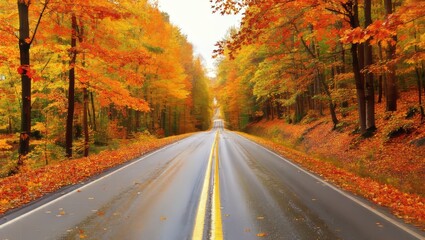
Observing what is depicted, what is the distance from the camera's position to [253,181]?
1040cm

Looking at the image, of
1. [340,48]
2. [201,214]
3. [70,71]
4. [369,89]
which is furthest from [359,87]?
[70,71]

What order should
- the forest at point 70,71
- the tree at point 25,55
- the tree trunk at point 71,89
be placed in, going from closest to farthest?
the tree at point 25,55, the forest at point 70,71, the tree trunk at point 71,89

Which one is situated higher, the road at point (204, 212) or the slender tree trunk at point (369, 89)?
the slender tree trunk at point (369, 89)

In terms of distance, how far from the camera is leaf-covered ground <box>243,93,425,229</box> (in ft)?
28.0

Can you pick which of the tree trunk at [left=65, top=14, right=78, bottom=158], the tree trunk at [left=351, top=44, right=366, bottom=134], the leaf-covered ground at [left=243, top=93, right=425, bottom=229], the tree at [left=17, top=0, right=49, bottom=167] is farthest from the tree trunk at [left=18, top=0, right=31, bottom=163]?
the tree trunk at [left=351, top=44, right=366, bottom=134]

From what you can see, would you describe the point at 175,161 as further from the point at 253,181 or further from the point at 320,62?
the point at 320,62

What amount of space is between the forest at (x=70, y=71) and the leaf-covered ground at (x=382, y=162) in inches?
413

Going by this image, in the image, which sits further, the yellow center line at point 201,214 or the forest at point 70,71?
the forest at point 70,71

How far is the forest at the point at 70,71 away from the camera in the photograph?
13281 mm

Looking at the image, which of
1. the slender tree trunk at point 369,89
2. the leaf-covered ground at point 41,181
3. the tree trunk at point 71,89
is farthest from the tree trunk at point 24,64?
the slender tree trunk at point 369,89

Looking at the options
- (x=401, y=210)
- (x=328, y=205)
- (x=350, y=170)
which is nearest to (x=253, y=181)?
(x=328, y=205)

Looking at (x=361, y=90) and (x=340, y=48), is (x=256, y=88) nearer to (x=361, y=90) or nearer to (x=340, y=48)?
(x=340, y=48)

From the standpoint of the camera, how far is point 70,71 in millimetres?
17609

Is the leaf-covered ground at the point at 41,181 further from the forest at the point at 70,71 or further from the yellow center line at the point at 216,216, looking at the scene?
the yellow center line at the point at 216,216
